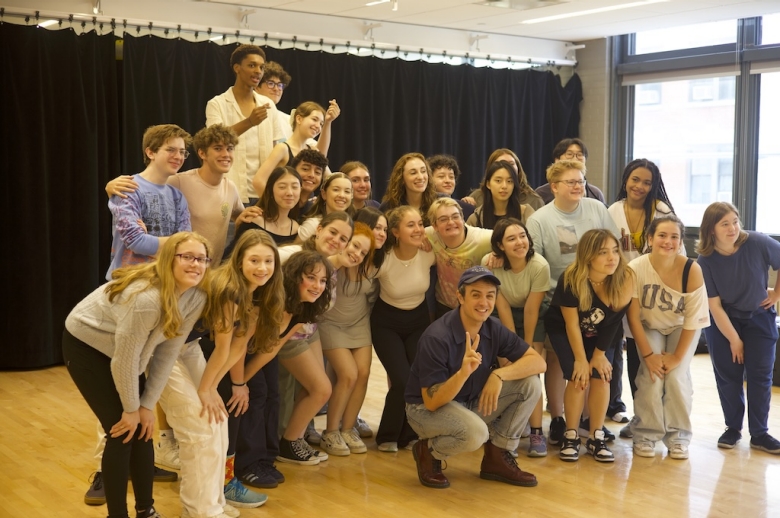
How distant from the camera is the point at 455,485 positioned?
4.04 metres

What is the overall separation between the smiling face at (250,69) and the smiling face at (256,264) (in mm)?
1644

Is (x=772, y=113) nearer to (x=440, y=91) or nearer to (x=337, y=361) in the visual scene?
(x=440, y=91)

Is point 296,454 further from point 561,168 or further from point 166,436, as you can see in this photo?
point 561,168

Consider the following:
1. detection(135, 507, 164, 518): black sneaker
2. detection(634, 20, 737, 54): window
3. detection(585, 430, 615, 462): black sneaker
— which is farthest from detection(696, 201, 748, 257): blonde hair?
detection(634, 20, 737, 54): window

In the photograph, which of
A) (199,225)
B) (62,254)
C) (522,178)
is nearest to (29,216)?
(62,254)

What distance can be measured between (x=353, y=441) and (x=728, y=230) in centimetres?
218

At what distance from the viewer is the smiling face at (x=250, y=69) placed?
4762 mm

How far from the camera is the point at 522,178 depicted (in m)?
5.03

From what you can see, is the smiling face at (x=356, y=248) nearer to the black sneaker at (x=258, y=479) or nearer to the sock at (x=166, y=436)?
the black sneaker at (x=258, y=479)

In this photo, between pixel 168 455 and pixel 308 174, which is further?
pixel 308 174

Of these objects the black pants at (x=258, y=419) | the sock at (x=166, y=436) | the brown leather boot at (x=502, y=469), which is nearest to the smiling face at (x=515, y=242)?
the brown leather boot at (x=502, y=469)

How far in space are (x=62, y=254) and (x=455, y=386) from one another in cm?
361

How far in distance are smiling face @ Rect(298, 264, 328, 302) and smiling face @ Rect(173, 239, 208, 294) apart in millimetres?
587

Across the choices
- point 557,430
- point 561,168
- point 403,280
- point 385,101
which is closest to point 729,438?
point 557,430
